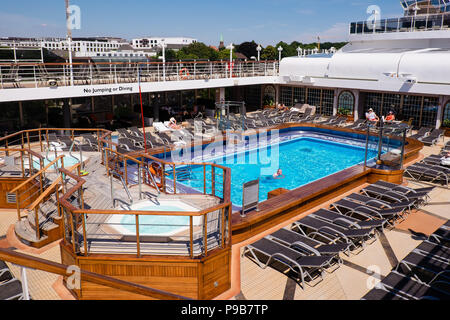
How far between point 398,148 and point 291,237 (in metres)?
6.18

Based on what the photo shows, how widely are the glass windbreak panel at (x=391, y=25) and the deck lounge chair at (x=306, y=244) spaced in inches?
707

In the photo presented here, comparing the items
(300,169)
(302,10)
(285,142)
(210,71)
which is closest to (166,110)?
(210,71)

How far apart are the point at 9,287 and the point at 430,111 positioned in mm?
18359

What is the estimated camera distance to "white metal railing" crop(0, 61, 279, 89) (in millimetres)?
14202

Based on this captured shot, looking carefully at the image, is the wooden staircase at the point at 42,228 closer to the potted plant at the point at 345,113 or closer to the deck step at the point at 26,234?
the deck step at the point at 26,234

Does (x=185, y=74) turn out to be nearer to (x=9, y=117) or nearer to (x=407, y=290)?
(x=9, y=117)

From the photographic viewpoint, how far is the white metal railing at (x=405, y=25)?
63.0 feet

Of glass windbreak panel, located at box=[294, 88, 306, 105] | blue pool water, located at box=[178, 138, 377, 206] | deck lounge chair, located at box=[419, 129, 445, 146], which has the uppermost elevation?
glass windbreak panel, located at box=[294, 88, 306, 105]

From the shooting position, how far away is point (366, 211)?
818cm

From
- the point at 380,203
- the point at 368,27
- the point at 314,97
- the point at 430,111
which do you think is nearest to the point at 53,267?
the point at 380,203

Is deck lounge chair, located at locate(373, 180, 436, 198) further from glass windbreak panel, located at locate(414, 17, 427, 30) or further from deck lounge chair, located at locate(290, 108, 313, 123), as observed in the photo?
glass windbreak panel, located at locate(414, 17, 427, 30)

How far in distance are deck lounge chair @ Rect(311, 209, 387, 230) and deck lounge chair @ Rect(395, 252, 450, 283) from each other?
3.78 ft

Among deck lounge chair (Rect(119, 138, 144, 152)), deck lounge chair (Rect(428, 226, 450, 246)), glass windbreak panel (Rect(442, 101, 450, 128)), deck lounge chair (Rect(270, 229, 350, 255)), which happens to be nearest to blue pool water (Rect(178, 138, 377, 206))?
deck lounge chair (Rect(119, 138, 144, 152))

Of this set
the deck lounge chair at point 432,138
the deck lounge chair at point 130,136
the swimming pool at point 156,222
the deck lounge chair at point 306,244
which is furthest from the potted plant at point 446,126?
the swimming pool at point 156,222
